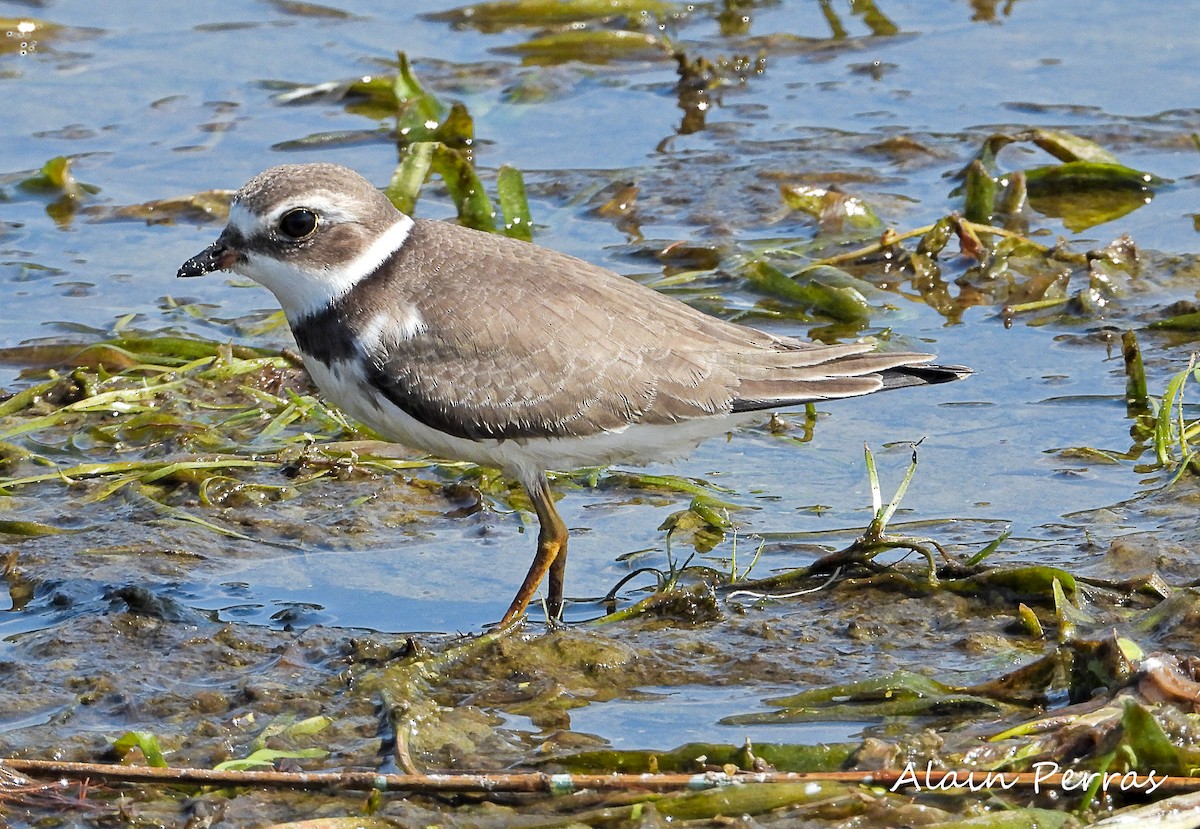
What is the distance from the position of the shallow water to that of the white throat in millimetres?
1200

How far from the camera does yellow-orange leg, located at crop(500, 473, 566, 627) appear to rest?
6.64 meters

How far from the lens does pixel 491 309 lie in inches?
258

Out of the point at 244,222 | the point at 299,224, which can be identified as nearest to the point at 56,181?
the point at 244,222

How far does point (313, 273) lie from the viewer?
672 centimetres

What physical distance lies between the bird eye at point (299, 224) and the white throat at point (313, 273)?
0.12 meters

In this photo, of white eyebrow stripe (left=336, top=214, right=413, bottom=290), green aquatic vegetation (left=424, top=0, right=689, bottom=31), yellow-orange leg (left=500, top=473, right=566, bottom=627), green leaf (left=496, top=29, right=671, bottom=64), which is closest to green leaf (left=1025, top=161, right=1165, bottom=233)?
green leaf (left=496, top=29, right=671, bottom=64)

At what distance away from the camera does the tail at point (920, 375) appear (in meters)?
6.66

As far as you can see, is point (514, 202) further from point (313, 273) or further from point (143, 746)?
point (143, 746)

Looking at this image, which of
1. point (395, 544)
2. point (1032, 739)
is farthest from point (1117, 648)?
point (395, 544)

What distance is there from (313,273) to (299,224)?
0.21 metres

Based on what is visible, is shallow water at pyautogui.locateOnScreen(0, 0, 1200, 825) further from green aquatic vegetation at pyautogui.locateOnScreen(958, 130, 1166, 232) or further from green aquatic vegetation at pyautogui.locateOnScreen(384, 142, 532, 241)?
green aquatic vegetation at pyautogui.locateOnScreen(384, 142, 532, 241)

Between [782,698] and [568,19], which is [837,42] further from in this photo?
[782,698]

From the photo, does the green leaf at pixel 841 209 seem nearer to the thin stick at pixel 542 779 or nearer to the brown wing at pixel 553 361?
the brown wing at pixel 553 361

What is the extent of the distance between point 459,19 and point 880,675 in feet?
32.0
